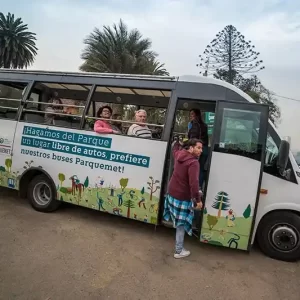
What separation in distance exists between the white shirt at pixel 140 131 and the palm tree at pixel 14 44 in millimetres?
33513

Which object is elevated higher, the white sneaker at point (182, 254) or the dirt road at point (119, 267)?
the white sneaker at point (182, 254)

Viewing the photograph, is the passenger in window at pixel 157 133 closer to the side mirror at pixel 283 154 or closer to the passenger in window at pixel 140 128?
the passenger in window at pixel 140 128

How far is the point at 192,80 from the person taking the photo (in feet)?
15.5

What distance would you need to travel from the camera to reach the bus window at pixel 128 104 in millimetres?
5291

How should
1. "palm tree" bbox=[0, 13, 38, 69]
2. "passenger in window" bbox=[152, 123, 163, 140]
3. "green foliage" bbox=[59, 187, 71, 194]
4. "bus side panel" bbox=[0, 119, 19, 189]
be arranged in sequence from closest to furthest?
"passenger in window" bbox=[152, 123, 163, 140], "green foliage" bbox=[59, 187, 71, 194], "bus side panel" bbox=[0, 119, 19, 189], "palm tree" bbox=[0, 13, 38, 69]

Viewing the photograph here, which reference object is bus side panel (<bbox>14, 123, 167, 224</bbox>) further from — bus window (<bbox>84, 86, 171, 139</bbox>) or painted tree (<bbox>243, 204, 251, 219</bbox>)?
painted tree (<bbox>243, 204, 251, 219</bbox>)

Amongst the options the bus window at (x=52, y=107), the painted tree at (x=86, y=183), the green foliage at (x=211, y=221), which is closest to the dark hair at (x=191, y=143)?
the green foliage at (x=211, y=221)

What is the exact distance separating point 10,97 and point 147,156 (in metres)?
Result: 3.40

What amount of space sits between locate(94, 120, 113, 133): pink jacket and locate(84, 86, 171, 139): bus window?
0.33ft

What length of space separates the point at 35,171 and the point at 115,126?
1914 millimetres

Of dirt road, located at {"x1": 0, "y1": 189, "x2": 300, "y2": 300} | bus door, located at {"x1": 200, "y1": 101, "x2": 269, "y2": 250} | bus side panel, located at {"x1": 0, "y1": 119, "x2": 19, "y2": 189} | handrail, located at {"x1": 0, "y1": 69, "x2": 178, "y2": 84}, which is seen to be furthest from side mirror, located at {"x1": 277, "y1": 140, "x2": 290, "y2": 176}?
bus side panel, located at {"x1": 0, "y1": 119, "x2": 19, "y2": 189}

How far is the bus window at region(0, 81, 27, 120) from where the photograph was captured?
5.96 meters

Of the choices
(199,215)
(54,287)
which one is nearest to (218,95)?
(199,215)

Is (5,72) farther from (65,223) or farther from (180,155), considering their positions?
(180,155)
